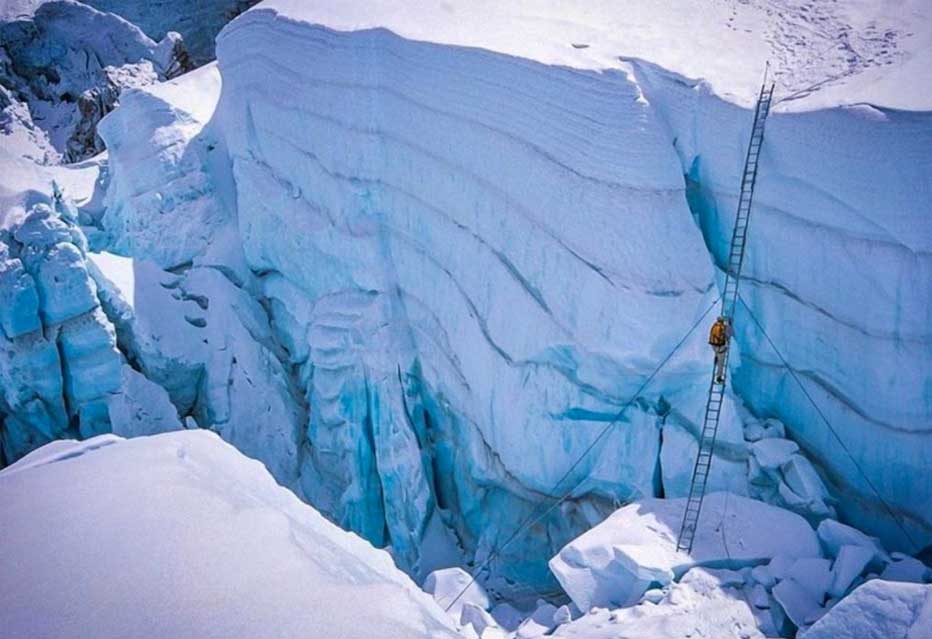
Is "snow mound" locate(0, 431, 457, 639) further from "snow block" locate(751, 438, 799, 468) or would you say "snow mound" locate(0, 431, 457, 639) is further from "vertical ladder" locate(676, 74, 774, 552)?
"snow block" locate(751, 438, 799, 468)

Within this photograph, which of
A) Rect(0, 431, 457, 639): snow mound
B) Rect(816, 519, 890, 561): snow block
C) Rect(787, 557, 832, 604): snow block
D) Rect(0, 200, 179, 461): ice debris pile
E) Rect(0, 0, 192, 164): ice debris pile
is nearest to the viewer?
Rect(0, 431, 457, 639): snow mound

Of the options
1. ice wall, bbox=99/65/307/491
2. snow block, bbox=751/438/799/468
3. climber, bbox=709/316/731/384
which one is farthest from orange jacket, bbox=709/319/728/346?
ice wall, bbox=99/65/307/491

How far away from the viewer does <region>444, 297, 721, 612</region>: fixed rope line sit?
428 cm

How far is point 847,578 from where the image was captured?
3.35m

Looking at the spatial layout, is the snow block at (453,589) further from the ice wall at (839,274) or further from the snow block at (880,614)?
the snow block at (880,614)

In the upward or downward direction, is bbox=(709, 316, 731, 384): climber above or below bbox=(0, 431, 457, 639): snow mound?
above

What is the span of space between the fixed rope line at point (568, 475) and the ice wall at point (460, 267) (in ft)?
0.13

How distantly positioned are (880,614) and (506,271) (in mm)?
3030

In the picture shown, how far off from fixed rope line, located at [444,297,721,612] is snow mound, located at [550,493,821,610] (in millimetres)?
712

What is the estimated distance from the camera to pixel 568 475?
15.8ft

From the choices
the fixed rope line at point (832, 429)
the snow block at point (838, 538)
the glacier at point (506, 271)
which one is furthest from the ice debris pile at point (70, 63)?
the snow block at point (838, 538)

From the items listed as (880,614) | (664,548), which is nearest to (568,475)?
(664,548)

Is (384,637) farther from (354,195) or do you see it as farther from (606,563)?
(354,195)

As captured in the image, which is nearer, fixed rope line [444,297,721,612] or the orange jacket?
the orange jacket
